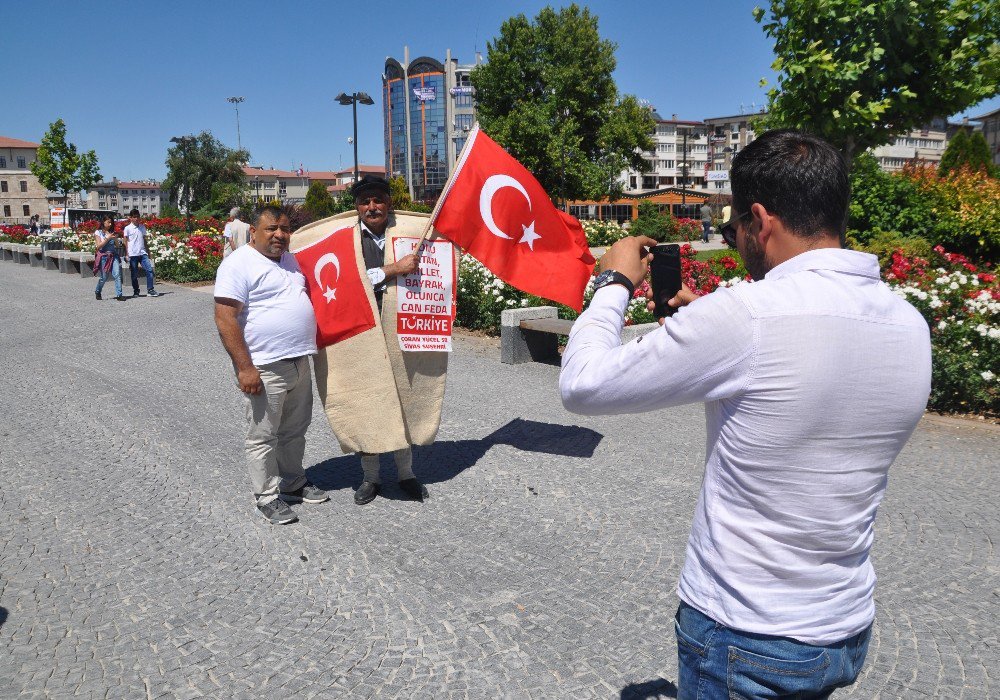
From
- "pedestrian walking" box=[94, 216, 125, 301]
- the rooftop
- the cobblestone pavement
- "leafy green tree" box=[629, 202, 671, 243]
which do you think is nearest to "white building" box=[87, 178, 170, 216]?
the rooftop

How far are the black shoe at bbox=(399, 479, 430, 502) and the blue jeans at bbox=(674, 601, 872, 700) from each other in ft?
11.9

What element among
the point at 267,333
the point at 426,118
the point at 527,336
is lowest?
the point at 527,336

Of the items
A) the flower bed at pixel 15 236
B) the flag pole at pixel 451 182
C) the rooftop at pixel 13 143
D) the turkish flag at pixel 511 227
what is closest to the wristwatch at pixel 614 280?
the turkish flag at pixel 511 227

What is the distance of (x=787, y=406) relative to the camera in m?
1.48

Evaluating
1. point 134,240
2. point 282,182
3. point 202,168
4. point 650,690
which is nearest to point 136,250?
point 134,240

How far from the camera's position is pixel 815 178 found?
60.2 inches

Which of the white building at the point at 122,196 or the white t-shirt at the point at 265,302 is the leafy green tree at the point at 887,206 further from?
the white building at the point at 122,196

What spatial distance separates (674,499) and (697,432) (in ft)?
5.26

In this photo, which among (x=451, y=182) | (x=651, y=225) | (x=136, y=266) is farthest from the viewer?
(x=651, y=225)

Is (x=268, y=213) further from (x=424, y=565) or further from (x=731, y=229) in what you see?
(x=731, y=229)

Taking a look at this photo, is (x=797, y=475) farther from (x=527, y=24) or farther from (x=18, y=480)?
(x=527, y=24)

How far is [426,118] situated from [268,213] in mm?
122748

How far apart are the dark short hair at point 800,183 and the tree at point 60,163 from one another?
172ft

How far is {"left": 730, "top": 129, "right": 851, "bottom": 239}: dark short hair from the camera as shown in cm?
153
